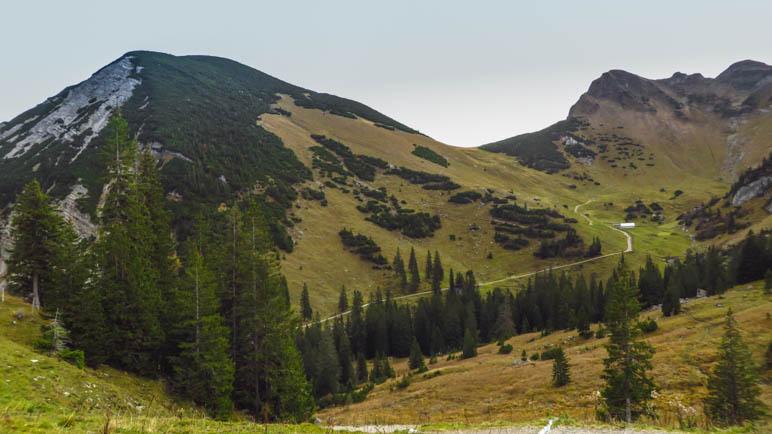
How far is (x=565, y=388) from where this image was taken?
1608 inches

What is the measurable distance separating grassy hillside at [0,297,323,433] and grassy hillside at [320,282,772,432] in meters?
16.6

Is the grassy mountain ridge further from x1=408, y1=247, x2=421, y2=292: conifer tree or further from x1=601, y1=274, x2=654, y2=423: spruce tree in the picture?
x1=601, y1=274, x2=654, y2=423: spruce tree

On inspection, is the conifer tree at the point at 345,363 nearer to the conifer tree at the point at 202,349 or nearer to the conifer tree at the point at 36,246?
the conifer tree at the point at 202,349

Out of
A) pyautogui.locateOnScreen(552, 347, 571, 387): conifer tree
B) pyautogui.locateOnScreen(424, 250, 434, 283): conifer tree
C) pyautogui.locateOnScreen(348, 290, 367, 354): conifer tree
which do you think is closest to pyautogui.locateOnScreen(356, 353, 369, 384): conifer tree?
pyautogui.locateOnScreen(348, 290, 367, 354): conifer tree

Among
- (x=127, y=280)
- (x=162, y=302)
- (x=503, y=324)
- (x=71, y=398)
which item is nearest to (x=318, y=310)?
(x=503, y=324)

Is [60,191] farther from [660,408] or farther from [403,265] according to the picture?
[660,408]

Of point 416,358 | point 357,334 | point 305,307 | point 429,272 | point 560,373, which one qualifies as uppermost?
point 560,373

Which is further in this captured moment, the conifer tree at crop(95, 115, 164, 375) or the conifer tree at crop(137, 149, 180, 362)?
the conifer tree at crop(137, 149, 180, 362)

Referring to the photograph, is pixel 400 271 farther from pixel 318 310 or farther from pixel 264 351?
pixel 264 351

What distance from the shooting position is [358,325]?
9150cm

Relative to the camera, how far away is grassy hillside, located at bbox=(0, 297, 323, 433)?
14.1 meters

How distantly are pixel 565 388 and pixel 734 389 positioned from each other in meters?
14.3

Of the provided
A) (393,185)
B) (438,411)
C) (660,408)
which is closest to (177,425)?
(438,411)

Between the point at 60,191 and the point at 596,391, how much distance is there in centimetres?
11979
